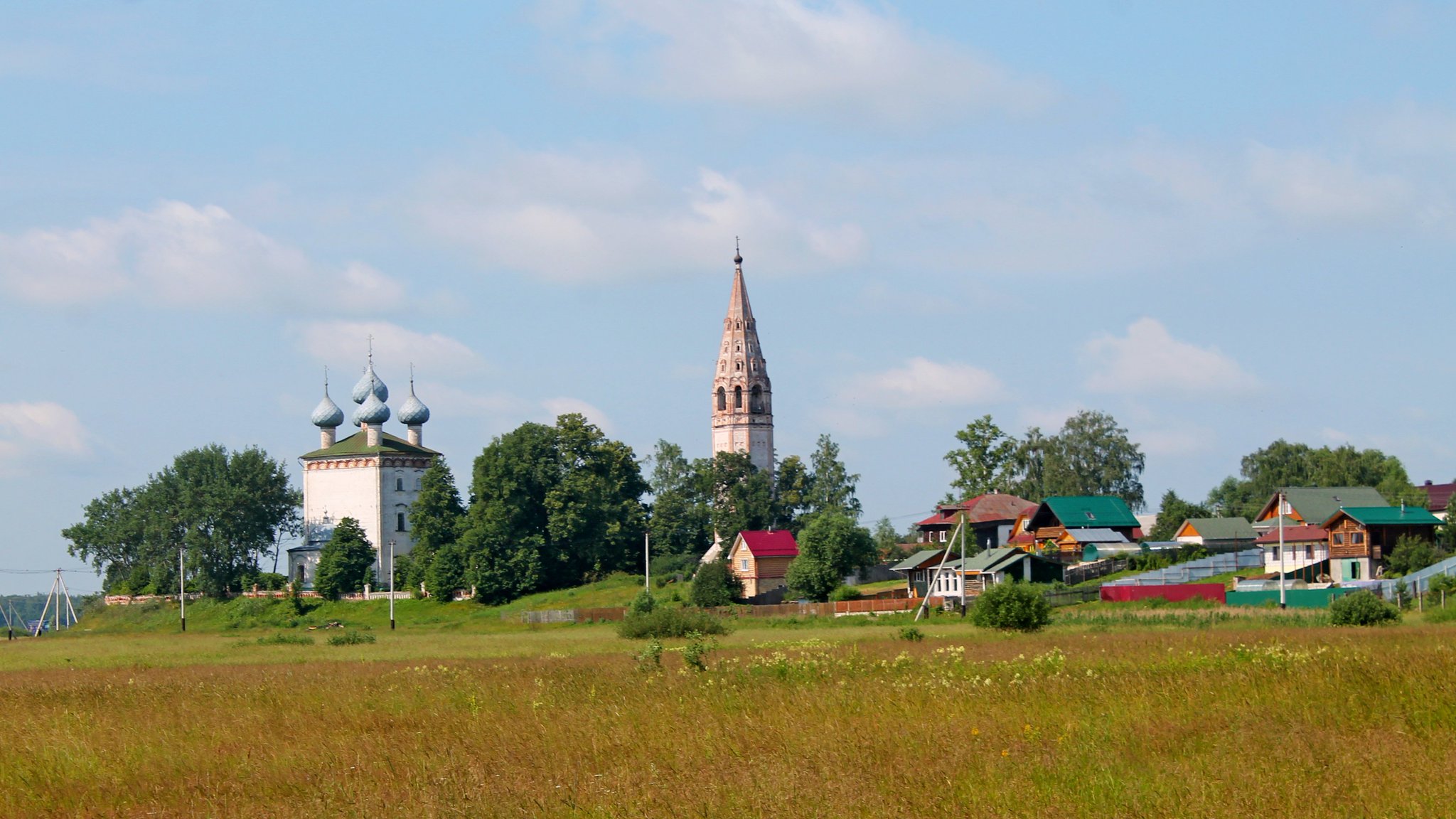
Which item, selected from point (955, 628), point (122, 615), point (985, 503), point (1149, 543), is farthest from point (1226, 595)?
point (122, 615)

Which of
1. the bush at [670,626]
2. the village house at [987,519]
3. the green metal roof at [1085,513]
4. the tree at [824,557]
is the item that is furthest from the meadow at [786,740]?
the village house at [987,519]

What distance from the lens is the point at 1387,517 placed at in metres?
71.4

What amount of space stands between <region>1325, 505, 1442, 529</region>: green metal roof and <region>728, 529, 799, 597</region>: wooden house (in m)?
33.3

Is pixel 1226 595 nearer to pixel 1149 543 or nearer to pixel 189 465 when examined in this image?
pixel 1149 543

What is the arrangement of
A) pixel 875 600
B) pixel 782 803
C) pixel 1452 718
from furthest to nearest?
pixel 875 600 → pixel 1452 718 → pixel 782 803

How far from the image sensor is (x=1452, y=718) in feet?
42.1

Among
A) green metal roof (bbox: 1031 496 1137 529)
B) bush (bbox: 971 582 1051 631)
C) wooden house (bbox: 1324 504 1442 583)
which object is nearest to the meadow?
bush (bbox: 971 582 1051 631)

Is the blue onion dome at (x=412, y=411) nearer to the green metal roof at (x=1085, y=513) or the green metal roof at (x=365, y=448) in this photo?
the green metal roof at (x=365, y=448)

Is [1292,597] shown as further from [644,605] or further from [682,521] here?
[682,521]

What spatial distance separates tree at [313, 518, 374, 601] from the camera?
101188mm

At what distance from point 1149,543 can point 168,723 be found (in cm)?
7715

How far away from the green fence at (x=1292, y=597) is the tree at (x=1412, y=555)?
910 centimetres

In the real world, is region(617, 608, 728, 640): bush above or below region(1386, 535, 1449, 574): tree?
below

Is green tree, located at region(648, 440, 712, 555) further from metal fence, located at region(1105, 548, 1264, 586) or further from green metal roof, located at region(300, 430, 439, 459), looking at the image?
metal fence, located at region(1105, 548, 1264, 586)
